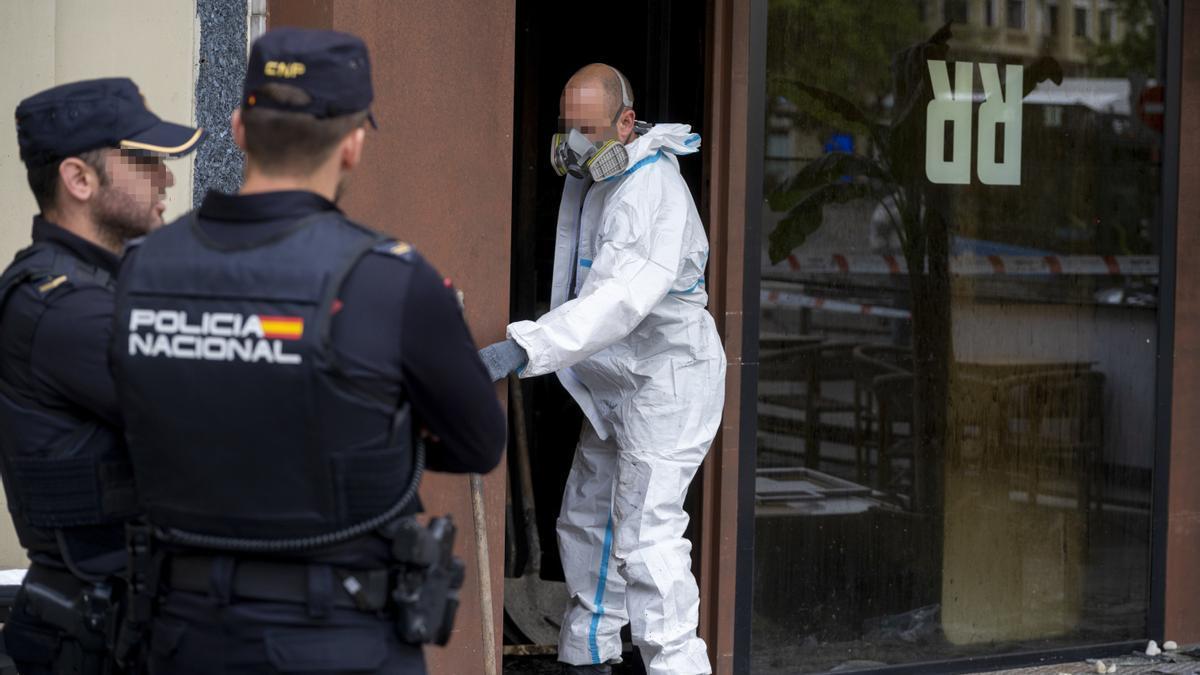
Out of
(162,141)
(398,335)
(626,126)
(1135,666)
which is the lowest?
(1135,666)

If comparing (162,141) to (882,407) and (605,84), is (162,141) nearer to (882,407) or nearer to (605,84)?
(605,84)

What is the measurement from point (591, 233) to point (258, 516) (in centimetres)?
278

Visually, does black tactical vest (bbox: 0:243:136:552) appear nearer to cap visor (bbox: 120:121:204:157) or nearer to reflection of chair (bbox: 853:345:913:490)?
cap visor (bbox: 120:121:204:157)

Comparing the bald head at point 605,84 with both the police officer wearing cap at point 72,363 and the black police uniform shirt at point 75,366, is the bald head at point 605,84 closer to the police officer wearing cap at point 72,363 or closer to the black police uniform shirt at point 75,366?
the police officer wearing cap at point 72,363

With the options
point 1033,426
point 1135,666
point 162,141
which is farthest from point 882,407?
point 162,141

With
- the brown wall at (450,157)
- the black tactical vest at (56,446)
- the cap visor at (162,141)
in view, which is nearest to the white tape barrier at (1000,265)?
the brown wall at (450,157)

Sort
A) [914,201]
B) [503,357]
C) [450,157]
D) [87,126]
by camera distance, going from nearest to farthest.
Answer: [87,126], [503,357], [450,157], [914,201]

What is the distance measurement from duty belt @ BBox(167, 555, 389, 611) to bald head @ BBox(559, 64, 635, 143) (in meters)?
2.69

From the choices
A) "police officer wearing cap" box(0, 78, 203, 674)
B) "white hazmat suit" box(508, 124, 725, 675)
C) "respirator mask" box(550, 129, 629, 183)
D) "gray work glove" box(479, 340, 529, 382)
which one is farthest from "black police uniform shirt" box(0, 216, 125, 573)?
"respirator mask" box(550, 129, 629, 183)

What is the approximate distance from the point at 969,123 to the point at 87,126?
3838 millimetres

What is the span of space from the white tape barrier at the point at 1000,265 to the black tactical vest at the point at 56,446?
315 cm

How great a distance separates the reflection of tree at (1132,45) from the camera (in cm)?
623

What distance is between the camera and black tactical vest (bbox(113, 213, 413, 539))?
2.44 meters

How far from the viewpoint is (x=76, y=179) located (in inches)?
121
